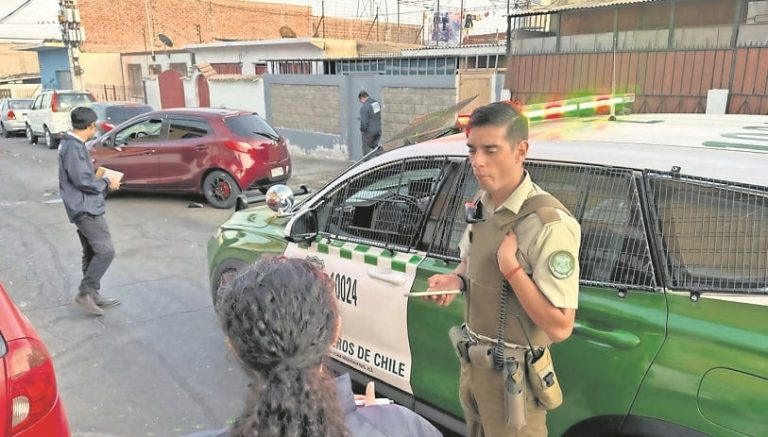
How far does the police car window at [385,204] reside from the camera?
274 centimetres

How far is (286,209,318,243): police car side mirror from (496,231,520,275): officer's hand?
5.32 feet

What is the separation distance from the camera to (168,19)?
3484cm

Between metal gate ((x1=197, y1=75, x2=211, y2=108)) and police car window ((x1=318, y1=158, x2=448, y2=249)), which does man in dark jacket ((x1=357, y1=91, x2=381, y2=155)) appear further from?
metal gate ((x1=197, y1=75, x2=211, y2=108))

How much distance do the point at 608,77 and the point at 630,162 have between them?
855 cm

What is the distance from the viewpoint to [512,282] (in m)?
1.67

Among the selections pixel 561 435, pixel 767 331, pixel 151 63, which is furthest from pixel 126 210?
pixel 151 63

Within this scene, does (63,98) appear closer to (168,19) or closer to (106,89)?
(106,89)

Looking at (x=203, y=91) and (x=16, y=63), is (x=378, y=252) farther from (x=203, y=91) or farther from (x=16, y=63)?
(x=16, y=63)

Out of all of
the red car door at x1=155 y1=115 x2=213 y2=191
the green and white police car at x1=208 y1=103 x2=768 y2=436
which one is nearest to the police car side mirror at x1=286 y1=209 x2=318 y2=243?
the green and white police car at x1=208 y1=103 x2=768 y2=436

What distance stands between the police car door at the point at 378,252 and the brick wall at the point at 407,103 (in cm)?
823

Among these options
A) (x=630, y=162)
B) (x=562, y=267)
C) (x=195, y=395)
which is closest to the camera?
(x=562, y=267)

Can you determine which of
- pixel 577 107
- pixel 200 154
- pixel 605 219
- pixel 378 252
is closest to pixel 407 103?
pixel 200 154

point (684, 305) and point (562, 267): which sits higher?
point (562, 267)

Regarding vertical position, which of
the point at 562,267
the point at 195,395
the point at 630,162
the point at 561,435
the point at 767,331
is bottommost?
the point at 195,395
